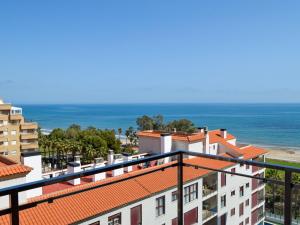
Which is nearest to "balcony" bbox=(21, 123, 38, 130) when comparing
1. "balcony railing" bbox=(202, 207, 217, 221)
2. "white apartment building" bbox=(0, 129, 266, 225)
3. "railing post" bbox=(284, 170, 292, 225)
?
"white apartment building" bbox=(0, 129, 266, 225)

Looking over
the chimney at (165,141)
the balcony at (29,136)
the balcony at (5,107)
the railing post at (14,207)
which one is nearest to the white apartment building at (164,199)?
the railing post at (14,207)

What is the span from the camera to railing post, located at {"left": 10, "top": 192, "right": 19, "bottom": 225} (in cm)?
156

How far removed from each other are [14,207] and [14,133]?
4752 cm

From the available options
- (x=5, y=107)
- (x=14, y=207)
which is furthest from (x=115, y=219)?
(x=5, y=107)

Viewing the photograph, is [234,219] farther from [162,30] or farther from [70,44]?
[70,44]

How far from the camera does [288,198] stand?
2.22 meters

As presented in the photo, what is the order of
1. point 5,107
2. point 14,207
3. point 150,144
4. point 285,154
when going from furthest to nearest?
1. point 285,154
2. point 5,107
3. point 150,144
4. point 14,207

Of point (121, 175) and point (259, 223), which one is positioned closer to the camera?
point (121, 175)

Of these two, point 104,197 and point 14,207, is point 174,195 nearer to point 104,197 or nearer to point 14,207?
point 104,197

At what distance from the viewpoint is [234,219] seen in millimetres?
3248

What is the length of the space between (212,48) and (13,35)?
28.5m

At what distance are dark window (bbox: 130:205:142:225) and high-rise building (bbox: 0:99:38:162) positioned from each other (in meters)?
44.4

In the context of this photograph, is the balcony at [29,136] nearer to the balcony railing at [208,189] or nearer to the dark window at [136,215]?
the dark window at [136,215]

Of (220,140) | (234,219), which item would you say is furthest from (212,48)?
(234,219)
